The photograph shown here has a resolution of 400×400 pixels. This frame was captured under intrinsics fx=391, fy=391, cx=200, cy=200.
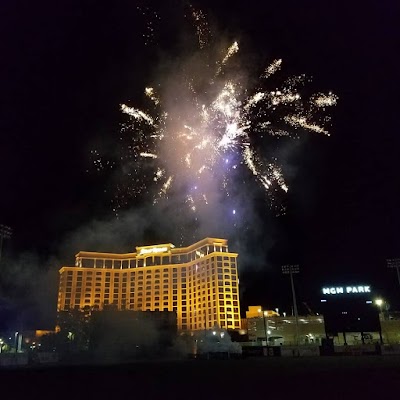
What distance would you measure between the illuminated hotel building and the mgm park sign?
2976 centimetres

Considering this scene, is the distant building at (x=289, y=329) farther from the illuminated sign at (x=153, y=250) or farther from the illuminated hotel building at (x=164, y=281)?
the illuminated sign at (x=153, y=250)

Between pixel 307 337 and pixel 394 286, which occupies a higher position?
pixel 394 286

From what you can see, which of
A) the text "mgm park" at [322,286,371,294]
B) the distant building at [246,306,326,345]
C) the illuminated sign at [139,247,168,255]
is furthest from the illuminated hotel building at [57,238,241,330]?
the text "mgm park" at [322,286,371,294]

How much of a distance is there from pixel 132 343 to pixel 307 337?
147 ft

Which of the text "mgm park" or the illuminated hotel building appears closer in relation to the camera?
the text "mgm park"

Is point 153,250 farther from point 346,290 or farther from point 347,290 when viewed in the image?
point 347,290

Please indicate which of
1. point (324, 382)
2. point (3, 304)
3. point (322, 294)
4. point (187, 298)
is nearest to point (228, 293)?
point (187, 298)

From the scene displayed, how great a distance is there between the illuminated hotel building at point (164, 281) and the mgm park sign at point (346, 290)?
1172 inches

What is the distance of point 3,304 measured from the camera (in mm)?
84438

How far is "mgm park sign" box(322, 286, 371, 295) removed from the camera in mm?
96125

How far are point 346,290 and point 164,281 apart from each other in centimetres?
6457

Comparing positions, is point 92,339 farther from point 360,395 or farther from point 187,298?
point 360,395

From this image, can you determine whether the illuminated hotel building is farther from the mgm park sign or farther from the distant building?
the mgm park sign

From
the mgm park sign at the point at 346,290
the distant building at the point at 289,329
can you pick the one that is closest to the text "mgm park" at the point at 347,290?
the mgm park sign at the point at 346,290
